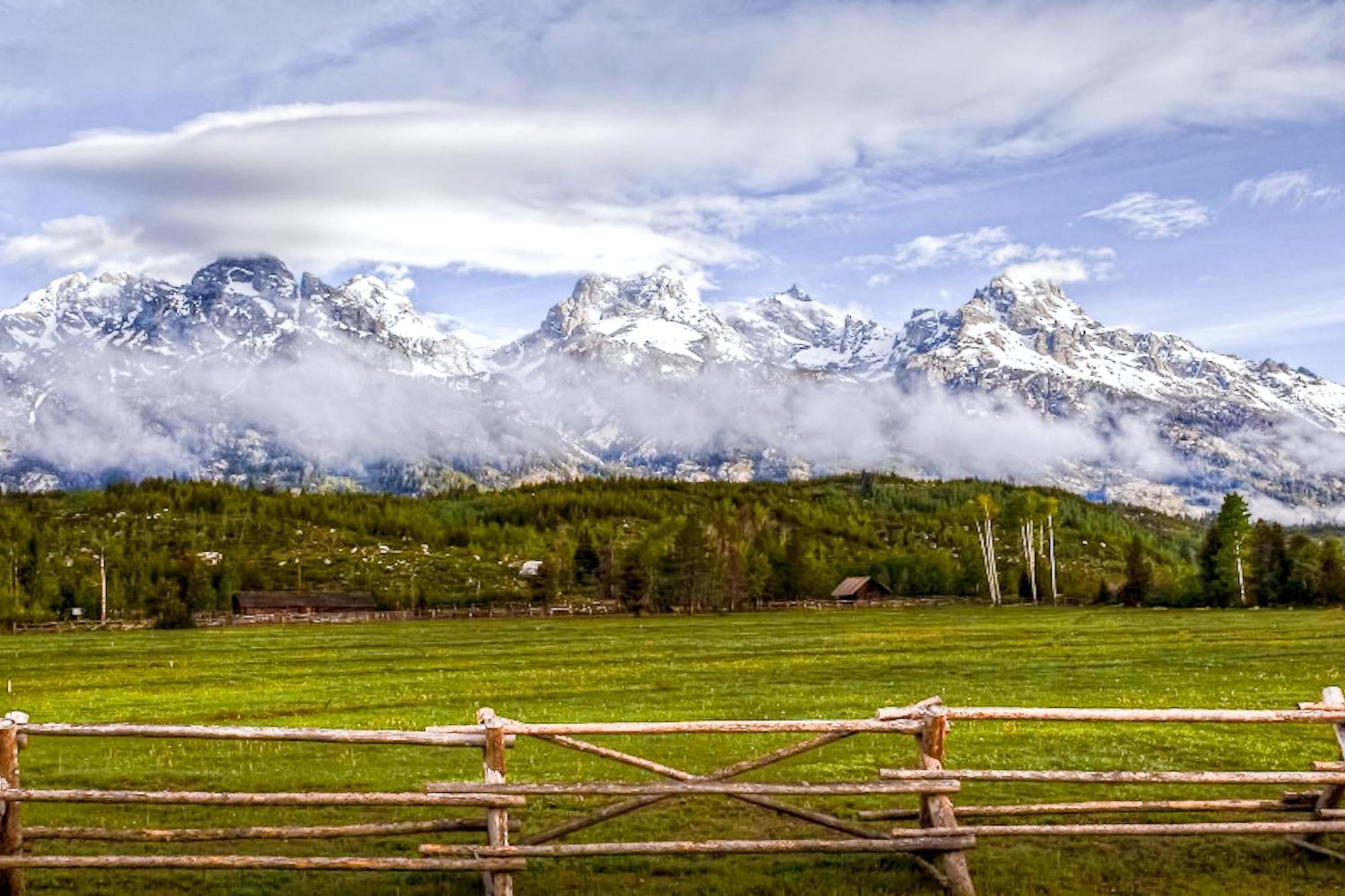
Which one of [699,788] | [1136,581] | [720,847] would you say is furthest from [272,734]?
[1136,581]

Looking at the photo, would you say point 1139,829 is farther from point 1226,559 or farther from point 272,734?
point 1226,559

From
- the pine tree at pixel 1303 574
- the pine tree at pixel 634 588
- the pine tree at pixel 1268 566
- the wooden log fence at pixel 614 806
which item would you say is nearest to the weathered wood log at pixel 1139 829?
the wooden log fence at pixel 614 806

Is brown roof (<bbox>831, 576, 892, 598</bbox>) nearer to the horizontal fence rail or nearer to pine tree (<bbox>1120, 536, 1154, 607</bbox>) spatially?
pine tree (<bbox>1120, 536, 1154, 607</bbox>)

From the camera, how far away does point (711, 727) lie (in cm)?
1644

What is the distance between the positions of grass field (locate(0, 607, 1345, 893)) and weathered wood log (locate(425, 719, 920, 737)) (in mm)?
2162

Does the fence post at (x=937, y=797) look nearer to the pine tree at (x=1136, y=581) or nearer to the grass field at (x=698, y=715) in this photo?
the grass field at (x=698, y=715)

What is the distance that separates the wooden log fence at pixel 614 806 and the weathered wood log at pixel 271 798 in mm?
27

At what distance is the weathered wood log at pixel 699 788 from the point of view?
15625mm

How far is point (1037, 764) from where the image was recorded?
2452cm

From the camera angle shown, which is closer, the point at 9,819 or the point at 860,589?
the point at 9,819

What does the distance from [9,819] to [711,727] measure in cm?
969

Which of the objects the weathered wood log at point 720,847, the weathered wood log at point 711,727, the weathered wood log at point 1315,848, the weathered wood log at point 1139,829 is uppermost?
the weathered wood log at point 711,727

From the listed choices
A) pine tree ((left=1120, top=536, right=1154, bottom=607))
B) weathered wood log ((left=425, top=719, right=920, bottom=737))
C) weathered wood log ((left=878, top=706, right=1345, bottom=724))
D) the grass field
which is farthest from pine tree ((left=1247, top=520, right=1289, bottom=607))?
weathered wood log ((left=425, top=719, right=920, bottom=737))

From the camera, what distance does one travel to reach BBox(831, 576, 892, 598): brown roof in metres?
179
